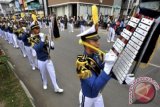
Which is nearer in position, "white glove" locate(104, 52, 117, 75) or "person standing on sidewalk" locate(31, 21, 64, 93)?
"white glove" locate(104, 52, 117, 75)

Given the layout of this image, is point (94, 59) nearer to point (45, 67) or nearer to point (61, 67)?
point (45, 67)

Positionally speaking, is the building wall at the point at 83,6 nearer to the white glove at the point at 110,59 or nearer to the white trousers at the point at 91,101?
the white trousers at the point at 91,101

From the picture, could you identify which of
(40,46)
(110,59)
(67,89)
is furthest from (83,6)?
(110,59)

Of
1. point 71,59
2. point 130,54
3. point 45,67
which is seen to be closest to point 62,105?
point 45,67

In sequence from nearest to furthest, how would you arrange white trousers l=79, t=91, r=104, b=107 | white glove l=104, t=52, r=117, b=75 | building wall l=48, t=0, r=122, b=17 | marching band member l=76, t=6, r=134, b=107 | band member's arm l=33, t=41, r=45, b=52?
white glove l=104, t=52, r=117, b=75 < marching band member l=76, t=6, r=134, b=107 < white trousers l=79, t=91, r=104, b=107 < band member's arm l=33, t=41, r=45, b=52 < building wall l=48, t=0, r=122, b=17

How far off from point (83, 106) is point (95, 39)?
1.21m

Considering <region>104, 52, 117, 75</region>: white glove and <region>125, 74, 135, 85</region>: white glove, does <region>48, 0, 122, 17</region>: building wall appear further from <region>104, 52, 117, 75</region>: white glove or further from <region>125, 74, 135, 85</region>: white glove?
<region>125, 74, 135, 85</region>: white glove

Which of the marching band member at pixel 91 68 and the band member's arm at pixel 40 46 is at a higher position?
the marching band member at pixel 91 68

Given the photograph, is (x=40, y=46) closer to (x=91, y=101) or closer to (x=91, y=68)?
(x=91, y=101)

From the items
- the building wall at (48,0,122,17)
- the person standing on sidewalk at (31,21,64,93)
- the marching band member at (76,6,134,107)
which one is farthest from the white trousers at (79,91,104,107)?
the building wall at (48,0,122,17)

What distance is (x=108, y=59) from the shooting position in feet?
7.26

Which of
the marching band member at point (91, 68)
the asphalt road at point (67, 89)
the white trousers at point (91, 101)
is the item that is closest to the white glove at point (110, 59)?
the marching band member at point (91, 68)

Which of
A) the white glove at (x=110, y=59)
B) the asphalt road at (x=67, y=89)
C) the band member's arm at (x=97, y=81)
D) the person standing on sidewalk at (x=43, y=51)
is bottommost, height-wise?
A: the asphalt road at (x=67, y=89)

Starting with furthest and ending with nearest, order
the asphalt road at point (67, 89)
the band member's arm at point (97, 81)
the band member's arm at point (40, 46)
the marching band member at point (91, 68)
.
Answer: the band member's arm at point (40, 46) → the asphalt road at point (67, 89) → the marching band member at point (91, 68) → the band member's arm at point (97, 81)
